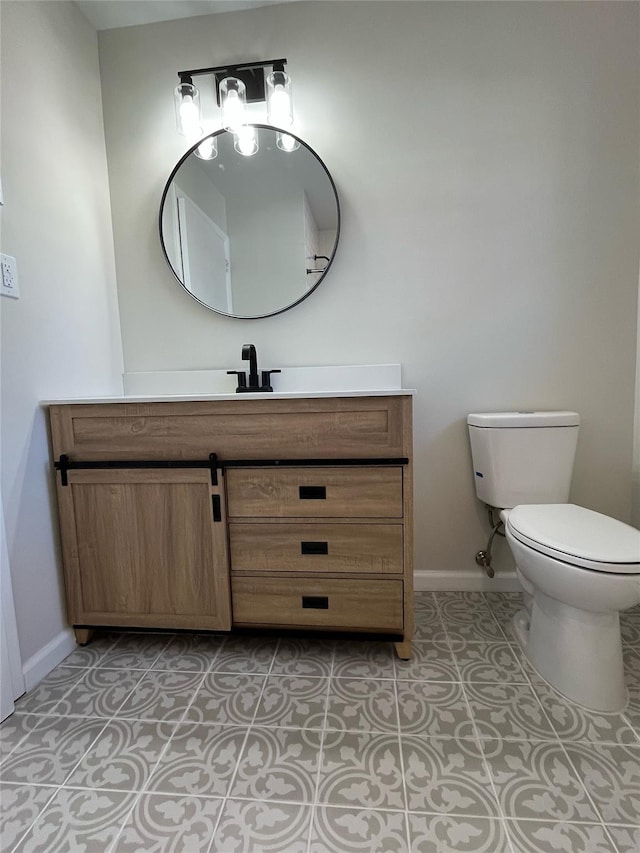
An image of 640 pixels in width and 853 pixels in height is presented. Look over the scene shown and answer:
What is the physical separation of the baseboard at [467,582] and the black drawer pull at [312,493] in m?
0.74

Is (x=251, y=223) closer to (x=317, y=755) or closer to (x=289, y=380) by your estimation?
(x=289, y=380)

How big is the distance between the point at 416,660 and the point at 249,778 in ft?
1.94

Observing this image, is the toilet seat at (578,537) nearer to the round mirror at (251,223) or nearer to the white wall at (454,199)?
the white wall at (454,199)

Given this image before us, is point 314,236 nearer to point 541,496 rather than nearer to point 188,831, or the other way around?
point 541,496

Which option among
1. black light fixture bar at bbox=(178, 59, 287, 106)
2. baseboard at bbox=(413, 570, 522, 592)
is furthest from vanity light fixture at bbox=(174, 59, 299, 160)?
baseboard at bbox=(413, 570, 522, 592)

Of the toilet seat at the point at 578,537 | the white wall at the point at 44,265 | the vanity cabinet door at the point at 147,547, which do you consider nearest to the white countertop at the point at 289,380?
the white wall at the point at 44,265

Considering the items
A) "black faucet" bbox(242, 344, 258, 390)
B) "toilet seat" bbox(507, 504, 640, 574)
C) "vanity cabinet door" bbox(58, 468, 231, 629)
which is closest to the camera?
"toilet seat" bbox(507, 504, 640, 574)

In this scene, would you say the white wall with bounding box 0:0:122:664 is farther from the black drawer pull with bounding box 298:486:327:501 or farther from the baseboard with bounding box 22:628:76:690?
the black drawer pull with bounding box 298:486:327:501

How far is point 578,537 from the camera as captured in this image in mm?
1082

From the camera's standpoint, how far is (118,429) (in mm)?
1266

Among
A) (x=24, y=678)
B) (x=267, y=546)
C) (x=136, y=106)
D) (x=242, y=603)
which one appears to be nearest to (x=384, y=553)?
(x=267, y=546)

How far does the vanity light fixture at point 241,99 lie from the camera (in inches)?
57.5

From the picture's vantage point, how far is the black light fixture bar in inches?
58.5

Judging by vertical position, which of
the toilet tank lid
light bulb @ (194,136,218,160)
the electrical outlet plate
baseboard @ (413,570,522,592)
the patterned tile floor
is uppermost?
light bulb @ (194,136,218,160)
